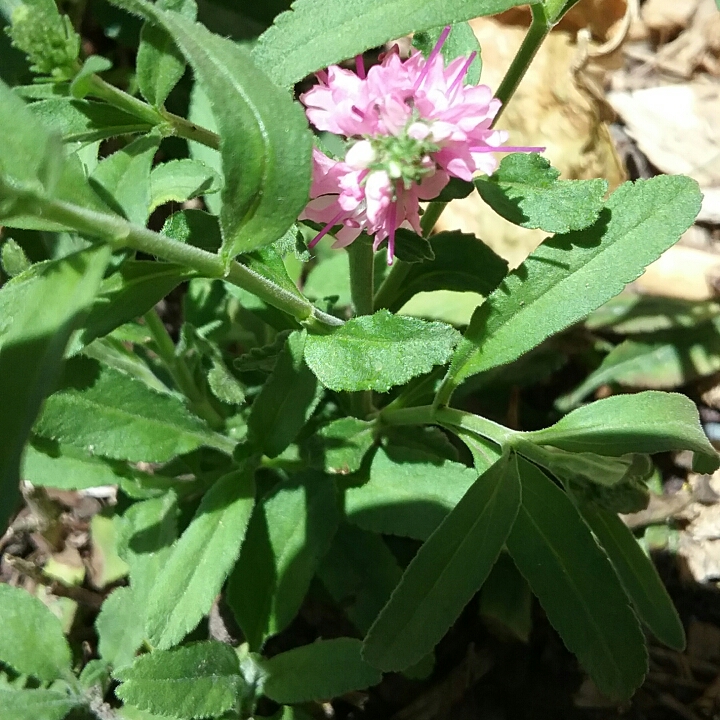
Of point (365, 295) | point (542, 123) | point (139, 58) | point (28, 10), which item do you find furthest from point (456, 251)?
point (542, 123)

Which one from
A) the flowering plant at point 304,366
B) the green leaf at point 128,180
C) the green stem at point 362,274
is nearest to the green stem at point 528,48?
the flowering plant at point 304,366

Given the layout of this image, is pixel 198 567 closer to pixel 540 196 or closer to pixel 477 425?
pixel 477 425

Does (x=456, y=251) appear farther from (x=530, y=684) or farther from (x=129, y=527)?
(x=530, y=684)

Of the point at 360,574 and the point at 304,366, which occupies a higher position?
the point at 304,366

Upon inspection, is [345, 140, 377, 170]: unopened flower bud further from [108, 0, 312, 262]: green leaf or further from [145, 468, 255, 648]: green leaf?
[145, 468, 255, 648]: green leaf

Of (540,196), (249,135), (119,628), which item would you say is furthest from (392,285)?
(119,628)

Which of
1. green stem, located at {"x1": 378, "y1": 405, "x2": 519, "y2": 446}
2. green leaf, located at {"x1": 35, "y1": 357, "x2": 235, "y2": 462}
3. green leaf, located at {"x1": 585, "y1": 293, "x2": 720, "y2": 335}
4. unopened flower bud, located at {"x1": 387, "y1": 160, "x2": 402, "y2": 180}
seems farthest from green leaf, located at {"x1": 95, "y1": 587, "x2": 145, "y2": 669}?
green leaf, located at {"x1": 585, "y1": 293, "x2": 720, "y2": 335}
